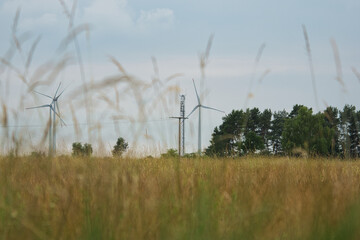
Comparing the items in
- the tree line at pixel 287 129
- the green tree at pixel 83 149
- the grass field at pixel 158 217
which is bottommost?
the grass field at pixel 158 217

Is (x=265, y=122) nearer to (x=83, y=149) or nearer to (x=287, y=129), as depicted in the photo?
(x=287, y=129)

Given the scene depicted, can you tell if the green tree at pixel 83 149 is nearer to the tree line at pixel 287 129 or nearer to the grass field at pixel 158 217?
the grass field at pixel 158 217

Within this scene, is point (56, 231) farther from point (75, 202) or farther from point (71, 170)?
point (71, 170)

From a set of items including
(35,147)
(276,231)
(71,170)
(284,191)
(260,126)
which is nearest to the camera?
(276,231)

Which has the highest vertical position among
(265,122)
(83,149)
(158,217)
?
(265,122)

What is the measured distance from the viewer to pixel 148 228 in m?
2.73

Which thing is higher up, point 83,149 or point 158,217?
point 83,149

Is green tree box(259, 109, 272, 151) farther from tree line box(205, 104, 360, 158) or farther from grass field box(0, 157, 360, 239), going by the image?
grass field box(0, 157, 360, 239)

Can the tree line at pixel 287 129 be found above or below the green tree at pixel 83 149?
above

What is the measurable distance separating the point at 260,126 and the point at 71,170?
72.4m

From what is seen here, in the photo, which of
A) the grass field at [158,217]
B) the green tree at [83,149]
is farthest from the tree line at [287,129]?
the grass field at [158,217]

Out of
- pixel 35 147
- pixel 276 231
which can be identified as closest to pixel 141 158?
pixel 35 147

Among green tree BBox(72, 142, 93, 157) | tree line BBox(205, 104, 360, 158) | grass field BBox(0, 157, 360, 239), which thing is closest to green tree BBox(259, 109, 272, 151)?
tree line BBox(205, 104, 360, 158)

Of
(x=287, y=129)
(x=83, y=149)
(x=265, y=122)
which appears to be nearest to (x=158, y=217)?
(x=83, y=149)
